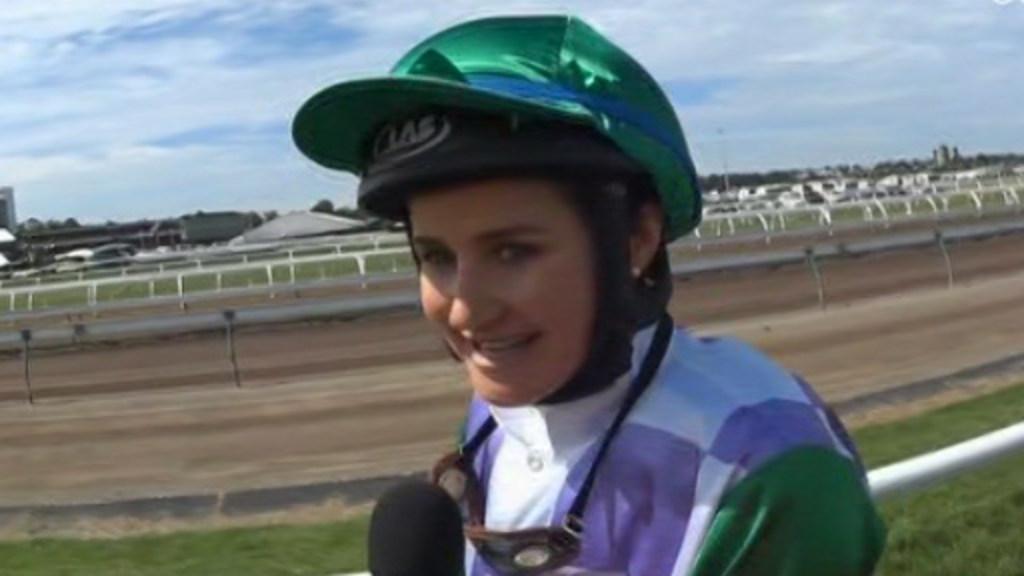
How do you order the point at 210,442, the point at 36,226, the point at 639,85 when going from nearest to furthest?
the point at 639,85, the point at 210,442, the point at 36,226

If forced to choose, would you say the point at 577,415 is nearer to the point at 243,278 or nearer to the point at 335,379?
the point at 335,379

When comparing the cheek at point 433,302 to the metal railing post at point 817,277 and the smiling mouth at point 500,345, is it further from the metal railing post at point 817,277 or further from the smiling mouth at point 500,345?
the metal railing post at point 817,277

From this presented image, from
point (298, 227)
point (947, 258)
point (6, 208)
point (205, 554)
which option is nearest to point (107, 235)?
point (6, 208)

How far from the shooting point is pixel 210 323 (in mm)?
21656

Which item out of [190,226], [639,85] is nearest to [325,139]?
[639,85]

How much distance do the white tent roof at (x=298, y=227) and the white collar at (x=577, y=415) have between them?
60.7m

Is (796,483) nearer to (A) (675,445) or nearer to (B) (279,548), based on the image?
(A) (675,445)

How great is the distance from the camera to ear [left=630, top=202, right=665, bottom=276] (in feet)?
4.65

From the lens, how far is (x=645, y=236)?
1431mm

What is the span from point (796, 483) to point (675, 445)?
13cm

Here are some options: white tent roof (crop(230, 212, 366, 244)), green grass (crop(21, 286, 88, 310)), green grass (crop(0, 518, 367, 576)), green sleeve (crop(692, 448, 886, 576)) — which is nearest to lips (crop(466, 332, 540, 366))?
green sleeve (crop(692, 448, 886, 576))

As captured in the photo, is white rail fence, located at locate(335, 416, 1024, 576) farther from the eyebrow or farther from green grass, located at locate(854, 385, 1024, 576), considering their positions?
the eyebrow

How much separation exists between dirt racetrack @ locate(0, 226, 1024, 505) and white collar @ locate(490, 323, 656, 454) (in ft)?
29.3

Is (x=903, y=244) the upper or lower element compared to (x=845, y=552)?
lower
